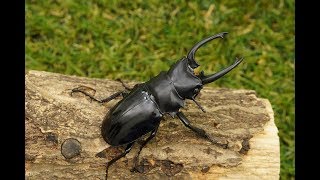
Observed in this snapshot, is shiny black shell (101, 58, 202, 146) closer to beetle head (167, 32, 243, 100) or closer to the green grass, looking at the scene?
beetle head (167, 32, 243, 100)

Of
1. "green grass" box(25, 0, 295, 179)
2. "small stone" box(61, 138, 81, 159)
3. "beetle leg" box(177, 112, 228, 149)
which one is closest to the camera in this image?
"small stone" box(61, 138, 81, 159)

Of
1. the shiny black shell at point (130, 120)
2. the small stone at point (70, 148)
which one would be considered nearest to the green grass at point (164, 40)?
the shiny black shell at point (130, 120)

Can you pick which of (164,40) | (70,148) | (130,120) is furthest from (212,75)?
(164,40)

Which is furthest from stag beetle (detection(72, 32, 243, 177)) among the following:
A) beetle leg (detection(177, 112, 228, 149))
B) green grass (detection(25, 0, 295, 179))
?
green grass (detection(25, 0, 295, 179))

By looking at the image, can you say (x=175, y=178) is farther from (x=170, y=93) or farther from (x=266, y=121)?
(x=266, y=121)

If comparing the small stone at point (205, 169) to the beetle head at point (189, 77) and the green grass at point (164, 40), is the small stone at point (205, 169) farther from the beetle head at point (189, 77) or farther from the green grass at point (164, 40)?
the green grass at point (164, 40)

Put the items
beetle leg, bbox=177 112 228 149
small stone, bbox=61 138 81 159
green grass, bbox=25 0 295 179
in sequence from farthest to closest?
green grass, bbox=25 0 295 179, beetle leg, bbox=177 112 228 149, small stone, bbox=61 138 81 159

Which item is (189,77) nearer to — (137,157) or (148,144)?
(148,144)
